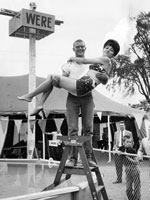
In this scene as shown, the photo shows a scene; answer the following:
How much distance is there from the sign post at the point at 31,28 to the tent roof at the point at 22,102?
2.16m

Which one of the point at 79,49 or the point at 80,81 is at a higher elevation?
the point at 79,49

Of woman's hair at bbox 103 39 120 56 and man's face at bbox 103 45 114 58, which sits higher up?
woman's hair at bbox 103 39 120 56

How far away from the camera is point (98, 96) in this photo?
16328 millimetres

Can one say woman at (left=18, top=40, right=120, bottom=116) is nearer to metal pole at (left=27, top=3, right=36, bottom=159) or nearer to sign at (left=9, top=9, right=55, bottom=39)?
sign at (left=9, top=9, right=55, bottom=39)

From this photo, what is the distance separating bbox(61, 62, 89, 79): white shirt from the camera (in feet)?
10.9

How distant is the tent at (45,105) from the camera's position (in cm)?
1351

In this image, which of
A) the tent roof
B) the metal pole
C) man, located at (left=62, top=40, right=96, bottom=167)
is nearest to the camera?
man, located at (left=62, top=40, right=96, bottom=167)

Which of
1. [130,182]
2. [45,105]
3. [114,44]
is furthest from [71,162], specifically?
[45,105]

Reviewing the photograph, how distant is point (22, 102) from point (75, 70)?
35.5 ft

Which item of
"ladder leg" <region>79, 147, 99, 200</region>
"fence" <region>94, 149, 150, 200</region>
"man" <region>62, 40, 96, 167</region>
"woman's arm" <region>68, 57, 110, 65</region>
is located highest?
"woman's arm" <region>68, 57, 110, 65</region>

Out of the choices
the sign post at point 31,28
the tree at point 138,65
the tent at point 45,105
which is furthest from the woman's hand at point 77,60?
the tree at point 138,65

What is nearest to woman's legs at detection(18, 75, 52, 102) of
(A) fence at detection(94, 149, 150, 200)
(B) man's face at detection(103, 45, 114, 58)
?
(B) man's face at detection(103, 45, 114, 58)

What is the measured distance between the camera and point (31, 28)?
36.0 feet

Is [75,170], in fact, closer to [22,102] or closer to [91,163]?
[91,163]
